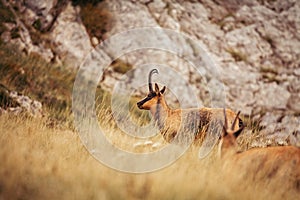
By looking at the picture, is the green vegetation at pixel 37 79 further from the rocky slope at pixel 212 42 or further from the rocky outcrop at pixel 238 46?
the rocky outcrop at pixel 238 46

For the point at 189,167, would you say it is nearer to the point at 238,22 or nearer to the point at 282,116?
the point at 282,116

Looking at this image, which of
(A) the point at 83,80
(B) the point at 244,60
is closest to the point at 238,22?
(B) the point at 244,60

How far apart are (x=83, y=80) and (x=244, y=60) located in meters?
8.28

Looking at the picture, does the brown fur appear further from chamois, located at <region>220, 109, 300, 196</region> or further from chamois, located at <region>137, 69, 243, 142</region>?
chamois, located at <region>220, 109, 300, 196</region>

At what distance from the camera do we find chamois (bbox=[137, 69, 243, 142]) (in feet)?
24.5

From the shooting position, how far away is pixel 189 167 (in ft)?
16.7

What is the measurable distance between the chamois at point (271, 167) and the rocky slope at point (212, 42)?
12.8 metres

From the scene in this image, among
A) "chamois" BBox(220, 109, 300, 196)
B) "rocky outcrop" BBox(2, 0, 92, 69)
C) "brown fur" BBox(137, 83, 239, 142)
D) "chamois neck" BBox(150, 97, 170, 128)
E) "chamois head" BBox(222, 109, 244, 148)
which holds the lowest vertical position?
"rocky outcrop" BBox(2, 0, 92, 69)

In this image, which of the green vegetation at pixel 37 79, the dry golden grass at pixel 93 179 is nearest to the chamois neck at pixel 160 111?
the green vegetation at pixel 37 79

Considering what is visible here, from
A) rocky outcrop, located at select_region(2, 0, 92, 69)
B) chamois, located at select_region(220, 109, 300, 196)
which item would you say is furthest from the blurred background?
chamois, located at select_region(220, 109, 300, 196)

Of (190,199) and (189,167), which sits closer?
(190,199)

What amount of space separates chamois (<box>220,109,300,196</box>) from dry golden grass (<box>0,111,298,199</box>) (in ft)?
0.10

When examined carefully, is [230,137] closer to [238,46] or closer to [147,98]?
[147,98]

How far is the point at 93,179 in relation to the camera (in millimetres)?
4281
